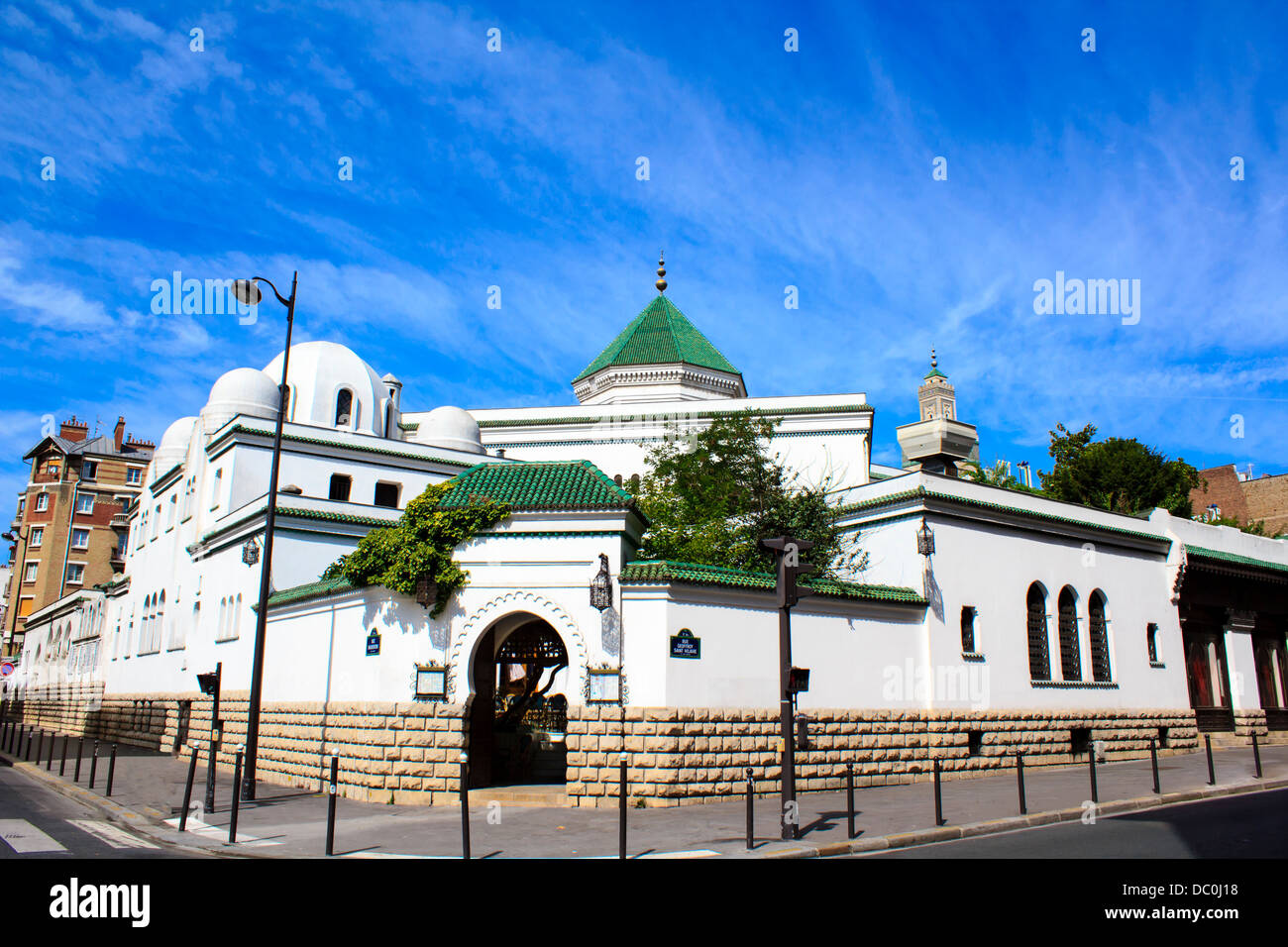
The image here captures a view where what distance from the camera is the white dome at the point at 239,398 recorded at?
31469 millimetres

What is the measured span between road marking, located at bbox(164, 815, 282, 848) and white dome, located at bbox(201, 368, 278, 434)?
20078mm

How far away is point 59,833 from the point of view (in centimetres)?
1213

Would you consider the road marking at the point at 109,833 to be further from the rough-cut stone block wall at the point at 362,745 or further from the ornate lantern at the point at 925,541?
the ornate lantern at the point at 925,541

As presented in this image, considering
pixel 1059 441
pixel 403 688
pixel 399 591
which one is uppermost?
pixel 1059 441

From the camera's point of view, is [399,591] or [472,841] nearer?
[472,841]

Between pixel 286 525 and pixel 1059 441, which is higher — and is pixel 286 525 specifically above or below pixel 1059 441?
below

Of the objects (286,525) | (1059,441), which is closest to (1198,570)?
(1059,441)

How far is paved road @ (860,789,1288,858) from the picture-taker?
9953 mm

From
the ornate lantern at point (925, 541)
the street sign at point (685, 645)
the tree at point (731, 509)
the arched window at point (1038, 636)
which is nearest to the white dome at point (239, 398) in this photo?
the tree at point (731, 509)
